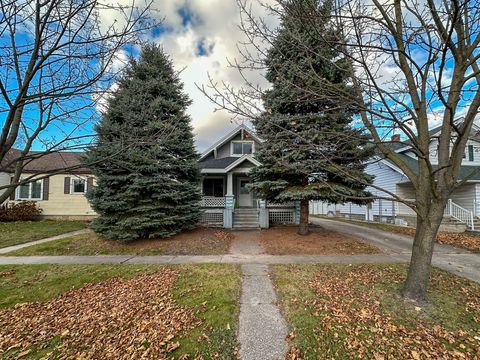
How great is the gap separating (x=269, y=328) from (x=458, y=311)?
3.20 metres

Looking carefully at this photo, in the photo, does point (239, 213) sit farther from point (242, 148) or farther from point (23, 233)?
point (23, 233)

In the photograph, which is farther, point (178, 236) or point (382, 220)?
point (382, 220)

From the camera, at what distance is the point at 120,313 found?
12.6 ft

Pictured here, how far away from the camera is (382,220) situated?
56.3 feet

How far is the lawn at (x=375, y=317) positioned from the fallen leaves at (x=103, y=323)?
70.4 inches

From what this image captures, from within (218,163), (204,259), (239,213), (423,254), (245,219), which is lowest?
(204,259)

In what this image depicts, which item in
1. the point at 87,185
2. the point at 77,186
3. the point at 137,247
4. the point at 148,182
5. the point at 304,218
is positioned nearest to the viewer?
the point at 137,247

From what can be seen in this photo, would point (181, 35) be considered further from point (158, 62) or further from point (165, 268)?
point (158, 62)

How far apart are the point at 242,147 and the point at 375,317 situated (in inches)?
541

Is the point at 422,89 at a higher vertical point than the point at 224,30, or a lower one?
lower

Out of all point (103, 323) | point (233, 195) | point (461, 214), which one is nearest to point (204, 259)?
point (103, 323)

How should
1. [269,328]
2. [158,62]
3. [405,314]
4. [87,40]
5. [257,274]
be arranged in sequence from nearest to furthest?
1. [87,40]
2. [269,328]
3. [405,314]
4. [257,274]
5. [158,62]

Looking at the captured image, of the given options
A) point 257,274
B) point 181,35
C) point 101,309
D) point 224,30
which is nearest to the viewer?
point 101,309

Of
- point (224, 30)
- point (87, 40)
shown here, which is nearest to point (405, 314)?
point (224, 30)
